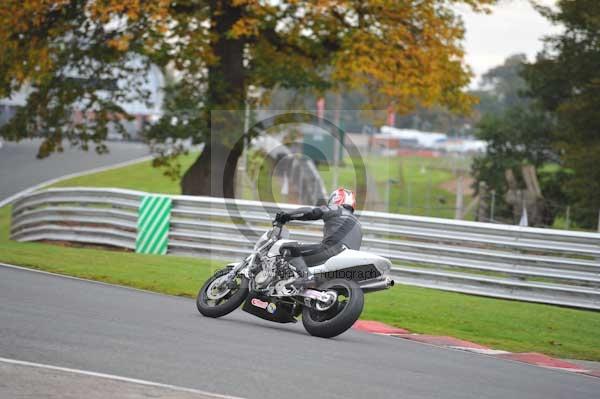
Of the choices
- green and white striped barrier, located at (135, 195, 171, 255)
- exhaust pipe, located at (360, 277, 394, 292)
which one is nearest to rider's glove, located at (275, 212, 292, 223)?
exhaust pipe, located at (360, 277, 394, 292)

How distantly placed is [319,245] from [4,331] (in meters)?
3.61

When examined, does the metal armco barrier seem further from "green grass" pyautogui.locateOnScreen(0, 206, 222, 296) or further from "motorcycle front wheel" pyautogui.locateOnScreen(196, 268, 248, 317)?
"motorcycle front wheel" pyautogui.locateOnScreen(196, 268, 248, 317)

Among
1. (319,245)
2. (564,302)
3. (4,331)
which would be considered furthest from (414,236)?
(4,331)

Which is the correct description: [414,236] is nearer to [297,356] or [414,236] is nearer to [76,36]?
[297,356]

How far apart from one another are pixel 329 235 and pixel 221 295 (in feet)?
4.66

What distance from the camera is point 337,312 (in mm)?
10422

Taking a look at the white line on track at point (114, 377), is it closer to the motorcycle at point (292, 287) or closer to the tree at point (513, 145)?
the motorcycle at point (292, 287)

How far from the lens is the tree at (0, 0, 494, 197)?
24.7 metres

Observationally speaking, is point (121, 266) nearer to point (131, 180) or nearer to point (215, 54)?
point (215, 54)

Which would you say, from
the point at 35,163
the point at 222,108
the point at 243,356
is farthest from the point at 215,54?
the point at 35,163

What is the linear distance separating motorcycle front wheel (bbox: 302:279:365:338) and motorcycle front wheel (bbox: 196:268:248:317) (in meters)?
0.79

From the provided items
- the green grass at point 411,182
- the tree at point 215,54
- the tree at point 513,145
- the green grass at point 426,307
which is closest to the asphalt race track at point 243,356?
the green grass at point 426,307

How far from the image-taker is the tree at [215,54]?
2472 cm

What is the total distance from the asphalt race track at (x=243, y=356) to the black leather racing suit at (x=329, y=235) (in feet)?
2.65
